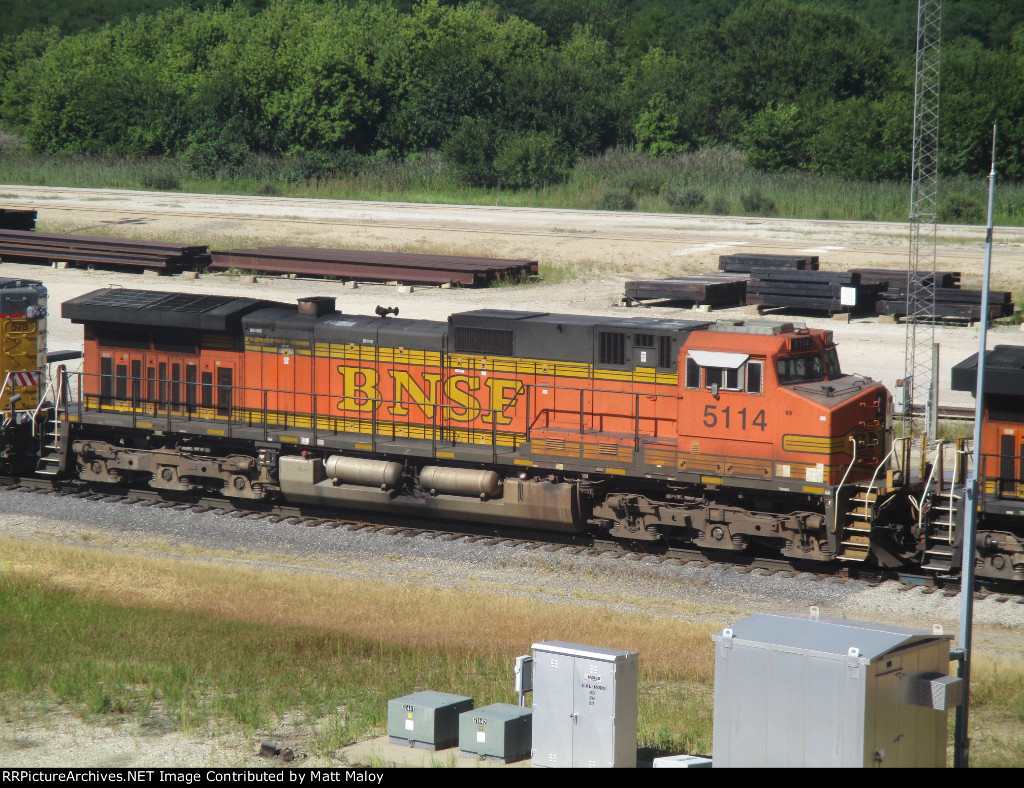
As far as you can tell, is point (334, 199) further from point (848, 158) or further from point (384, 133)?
point (848, 158)

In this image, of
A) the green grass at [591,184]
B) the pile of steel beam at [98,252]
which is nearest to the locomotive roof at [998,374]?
the pile of steel beam at [98,252]

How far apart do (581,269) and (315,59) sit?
3735 centimetres

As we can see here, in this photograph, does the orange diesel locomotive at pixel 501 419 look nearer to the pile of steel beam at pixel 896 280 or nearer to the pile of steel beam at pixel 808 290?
the pile of steel beam at pixel 808 290

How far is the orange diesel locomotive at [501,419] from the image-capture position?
53.2ft

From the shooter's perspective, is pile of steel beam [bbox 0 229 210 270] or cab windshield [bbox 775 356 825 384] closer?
cab windshield [bbox 775 356 825 384]

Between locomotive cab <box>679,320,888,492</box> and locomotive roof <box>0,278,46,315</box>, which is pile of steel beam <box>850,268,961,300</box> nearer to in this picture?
locomotive cab <box>679,320,888,492</box>

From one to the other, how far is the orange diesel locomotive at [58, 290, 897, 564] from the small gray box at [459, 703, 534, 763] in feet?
23.3

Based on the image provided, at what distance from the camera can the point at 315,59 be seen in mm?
71562

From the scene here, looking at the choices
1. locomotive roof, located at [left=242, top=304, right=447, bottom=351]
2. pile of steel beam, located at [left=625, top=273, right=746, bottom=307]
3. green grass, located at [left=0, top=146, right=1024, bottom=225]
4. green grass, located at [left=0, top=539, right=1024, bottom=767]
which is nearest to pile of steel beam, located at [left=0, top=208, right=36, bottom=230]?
green grass, located at [left=0, top=146, right=1024, bottom=225]

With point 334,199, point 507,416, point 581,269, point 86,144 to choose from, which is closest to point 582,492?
point 507,416

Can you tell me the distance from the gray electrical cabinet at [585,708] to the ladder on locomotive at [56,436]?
1316cm

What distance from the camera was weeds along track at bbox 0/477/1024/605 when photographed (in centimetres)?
1600

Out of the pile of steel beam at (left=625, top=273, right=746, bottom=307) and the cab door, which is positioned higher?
the pile of steel beam at (left=625, top=273, right=746, bottom=307)

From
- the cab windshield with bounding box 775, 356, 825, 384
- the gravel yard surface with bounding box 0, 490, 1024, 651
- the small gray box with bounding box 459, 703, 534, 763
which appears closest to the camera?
the small gray box with bounding box 459, 703, 534, 763
